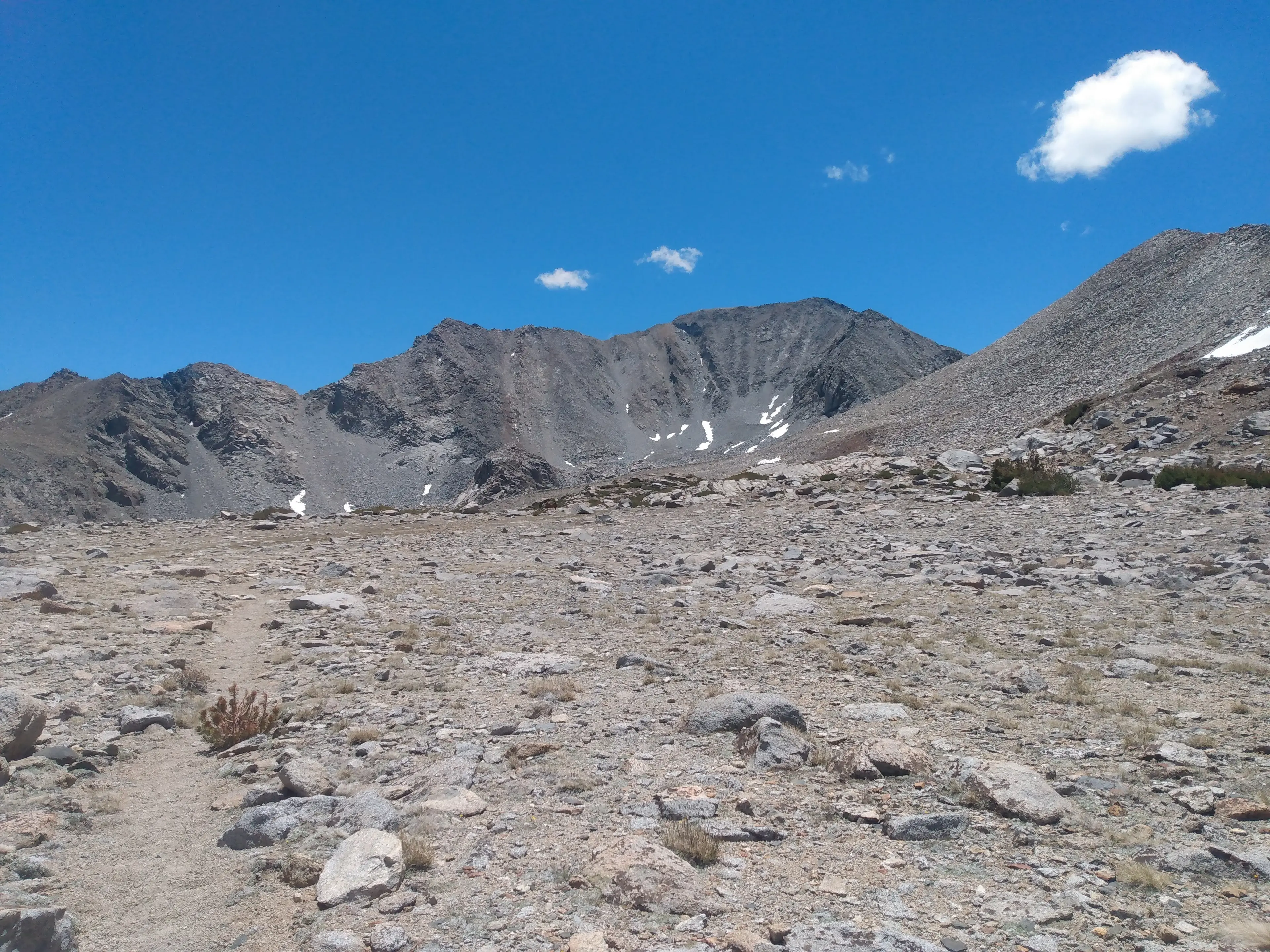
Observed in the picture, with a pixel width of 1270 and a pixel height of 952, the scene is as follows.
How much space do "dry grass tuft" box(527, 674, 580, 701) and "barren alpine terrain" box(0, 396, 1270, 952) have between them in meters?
0.22

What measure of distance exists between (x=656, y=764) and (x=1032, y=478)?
77.5ft

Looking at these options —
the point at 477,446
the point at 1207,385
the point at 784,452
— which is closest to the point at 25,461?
the point at 477,446

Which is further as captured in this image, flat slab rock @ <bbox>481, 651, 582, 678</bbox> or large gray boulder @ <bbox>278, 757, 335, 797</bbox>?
flat slab rock @ <bbox>481, 651, 582, 678</bbox>

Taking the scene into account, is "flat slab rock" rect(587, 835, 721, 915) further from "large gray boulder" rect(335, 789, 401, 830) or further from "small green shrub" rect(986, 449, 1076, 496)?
"small green shrub" rect(986, 449, 1076, 496)

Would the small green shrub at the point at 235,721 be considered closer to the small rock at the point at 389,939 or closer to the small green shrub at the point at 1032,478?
the small rock at the point at 389,939

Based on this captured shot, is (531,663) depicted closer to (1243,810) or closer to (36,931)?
(36,931)

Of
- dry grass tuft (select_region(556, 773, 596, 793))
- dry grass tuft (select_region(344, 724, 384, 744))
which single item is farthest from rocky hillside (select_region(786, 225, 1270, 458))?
dry grass tuft (select_region(344, 724, 384, 744))

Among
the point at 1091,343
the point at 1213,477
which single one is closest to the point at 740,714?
the point at 1213,477

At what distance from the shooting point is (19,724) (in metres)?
6.50

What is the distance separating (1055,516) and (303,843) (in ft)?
66.4

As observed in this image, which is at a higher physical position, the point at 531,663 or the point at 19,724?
the point at 19,724

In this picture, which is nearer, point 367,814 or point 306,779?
point 367,814

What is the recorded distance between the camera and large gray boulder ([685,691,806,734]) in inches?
281

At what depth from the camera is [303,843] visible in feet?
17.4
